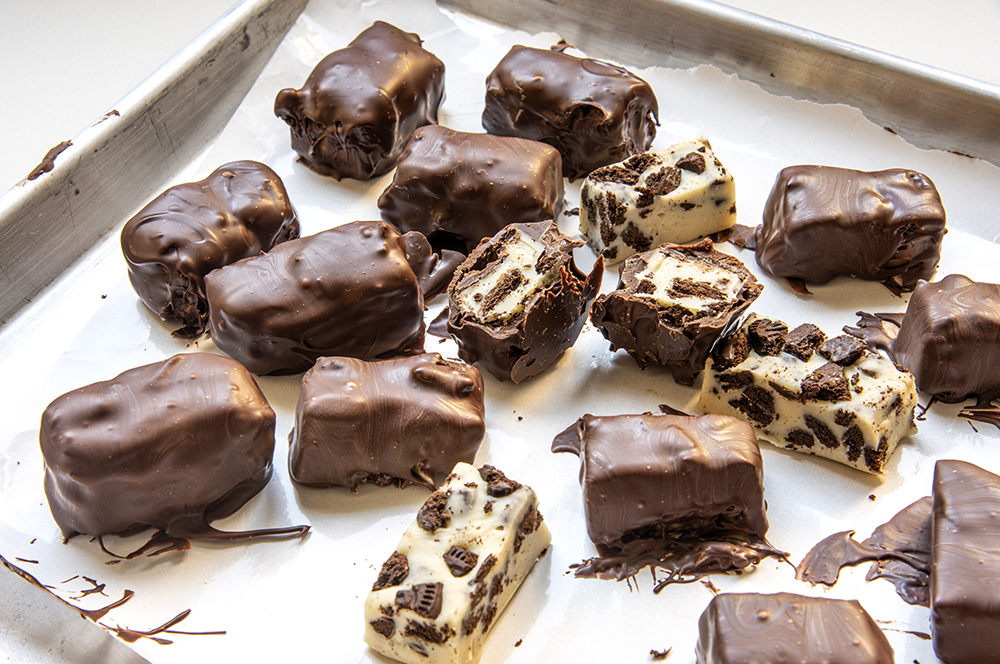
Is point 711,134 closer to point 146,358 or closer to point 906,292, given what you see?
point 906,292

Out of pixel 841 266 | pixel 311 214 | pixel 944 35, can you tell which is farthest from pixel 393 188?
pixel 944 35

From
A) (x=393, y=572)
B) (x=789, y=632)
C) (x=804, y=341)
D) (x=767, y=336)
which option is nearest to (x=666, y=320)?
(x=767, y=336)

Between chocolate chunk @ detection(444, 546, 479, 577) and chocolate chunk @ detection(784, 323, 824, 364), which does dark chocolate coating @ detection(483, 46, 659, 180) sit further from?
chocolate chunk @ detection(444, 546, 479, 577)

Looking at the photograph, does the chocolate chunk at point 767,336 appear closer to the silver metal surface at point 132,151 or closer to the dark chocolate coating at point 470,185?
the dark chocolate coating at point 470,185

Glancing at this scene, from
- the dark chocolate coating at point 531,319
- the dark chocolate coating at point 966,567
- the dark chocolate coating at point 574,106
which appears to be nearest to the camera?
the dark chocolate coating at point 966,567

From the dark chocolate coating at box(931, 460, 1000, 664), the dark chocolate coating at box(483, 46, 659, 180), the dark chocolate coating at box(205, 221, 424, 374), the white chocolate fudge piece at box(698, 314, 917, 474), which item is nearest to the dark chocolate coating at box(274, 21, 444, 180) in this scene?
the dark chocolate coating at box(483, 46, 659, 180)

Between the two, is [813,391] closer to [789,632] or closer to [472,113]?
[789,632]

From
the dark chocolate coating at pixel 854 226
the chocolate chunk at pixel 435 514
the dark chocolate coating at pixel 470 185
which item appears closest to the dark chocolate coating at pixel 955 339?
the dark chocolate coating at pixel 854 226
